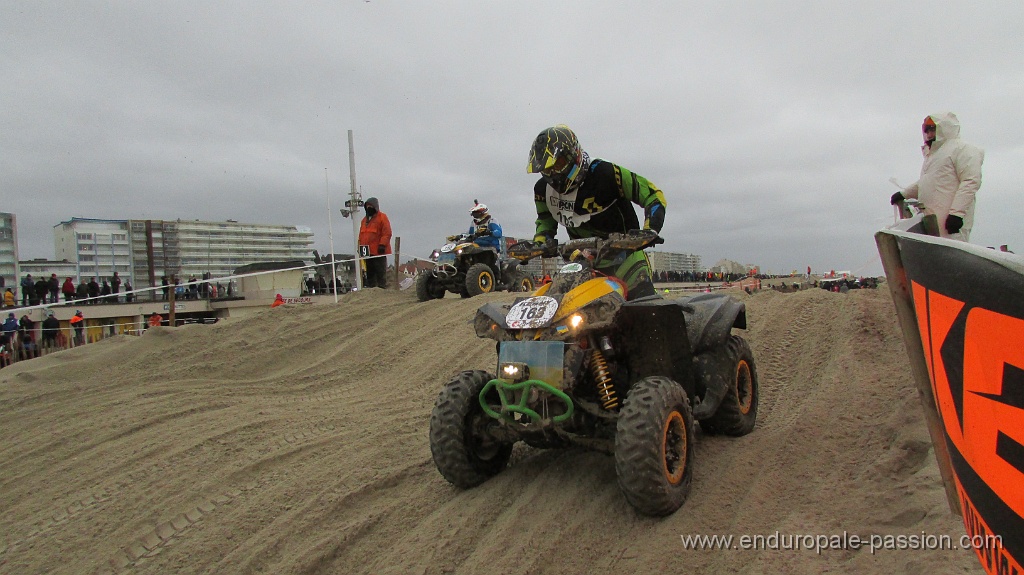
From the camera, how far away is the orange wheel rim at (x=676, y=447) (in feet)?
10.1

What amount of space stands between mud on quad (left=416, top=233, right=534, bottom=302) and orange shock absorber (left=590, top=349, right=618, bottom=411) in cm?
813

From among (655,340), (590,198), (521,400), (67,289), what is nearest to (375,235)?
(67,289)

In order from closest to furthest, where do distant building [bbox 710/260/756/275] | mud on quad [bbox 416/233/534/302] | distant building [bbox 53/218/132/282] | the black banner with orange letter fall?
1. the black banner with orange letter
2. mud on quad [bbox 416/233/534/302]
3. distant building [bbox 53/218/132/282]
4. distant building [bbox 710/260/756/275]

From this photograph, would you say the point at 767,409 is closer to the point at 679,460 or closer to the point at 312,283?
the point at 679,460

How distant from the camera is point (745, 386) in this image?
4453 mm

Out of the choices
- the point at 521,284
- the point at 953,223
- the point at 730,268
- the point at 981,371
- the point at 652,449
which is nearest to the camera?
the point at 981,371

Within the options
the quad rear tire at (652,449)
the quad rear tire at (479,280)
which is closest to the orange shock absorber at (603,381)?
Answer: the quad rear tire at (652,449)

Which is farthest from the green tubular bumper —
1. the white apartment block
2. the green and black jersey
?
the white apartment block

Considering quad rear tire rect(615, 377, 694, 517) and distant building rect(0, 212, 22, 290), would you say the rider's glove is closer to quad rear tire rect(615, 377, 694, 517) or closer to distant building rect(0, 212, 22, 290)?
quad rear tire rect(615, 377, 694, 517)

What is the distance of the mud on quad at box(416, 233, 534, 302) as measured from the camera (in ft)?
37.8

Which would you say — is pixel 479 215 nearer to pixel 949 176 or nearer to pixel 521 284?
pixel 521 284

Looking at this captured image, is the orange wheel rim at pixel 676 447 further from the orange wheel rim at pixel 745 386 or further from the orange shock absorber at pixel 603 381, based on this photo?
the orange wheel rim at pixel 745 386

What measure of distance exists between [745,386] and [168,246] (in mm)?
24860

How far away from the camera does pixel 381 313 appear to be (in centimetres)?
1044
